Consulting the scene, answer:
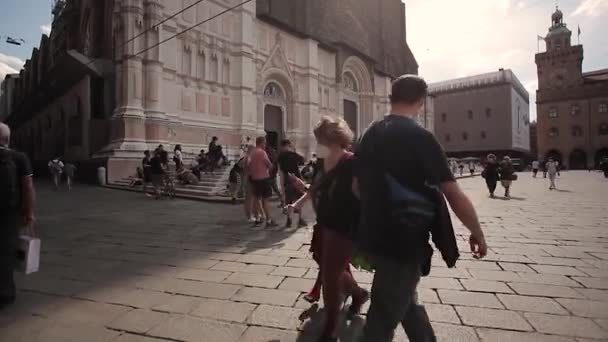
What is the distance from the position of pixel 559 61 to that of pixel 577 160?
16.4 meters

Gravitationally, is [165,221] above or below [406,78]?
below

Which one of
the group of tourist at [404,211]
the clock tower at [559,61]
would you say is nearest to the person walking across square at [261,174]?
the group of tourist at [404,211]

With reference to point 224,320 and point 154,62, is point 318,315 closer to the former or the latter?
point 224,320

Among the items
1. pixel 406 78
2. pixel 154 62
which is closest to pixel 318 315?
pixel 406 78

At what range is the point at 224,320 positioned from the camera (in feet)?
8.36

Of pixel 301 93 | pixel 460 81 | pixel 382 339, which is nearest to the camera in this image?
pixel 382 339

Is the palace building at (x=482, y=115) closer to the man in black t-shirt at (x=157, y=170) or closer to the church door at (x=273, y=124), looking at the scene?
the church door at (x=273, y=124)

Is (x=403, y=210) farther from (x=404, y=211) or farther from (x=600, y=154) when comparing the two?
(x=600, y=154)

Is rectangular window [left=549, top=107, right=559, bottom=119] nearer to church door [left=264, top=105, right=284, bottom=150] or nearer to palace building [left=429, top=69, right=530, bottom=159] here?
palace building [left=429, top=69, right=530, bottom=159]

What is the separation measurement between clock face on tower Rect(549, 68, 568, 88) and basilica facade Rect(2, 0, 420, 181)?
40113 mm

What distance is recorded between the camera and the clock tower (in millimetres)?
50772

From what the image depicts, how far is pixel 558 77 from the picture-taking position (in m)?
52.3

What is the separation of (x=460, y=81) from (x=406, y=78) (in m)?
65.1

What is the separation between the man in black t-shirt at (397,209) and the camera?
1.51 meters
